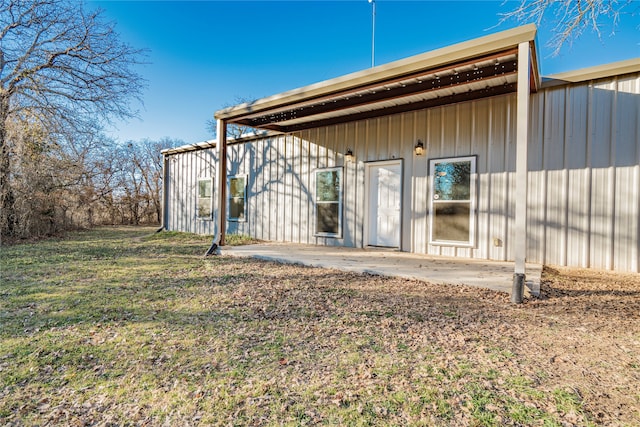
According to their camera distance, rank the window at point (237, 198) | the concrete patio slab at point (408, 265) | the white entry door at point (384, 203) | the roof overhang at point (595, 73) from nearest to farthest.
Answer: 1. the concrete patio slab at point (408, 265)
2. the roof overhang at point (595, 73)
3. the white entry door at point (384, 203)
4. the window at point (237, 198)

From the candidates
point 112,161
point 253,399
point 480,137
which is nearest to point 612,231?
point 480,137

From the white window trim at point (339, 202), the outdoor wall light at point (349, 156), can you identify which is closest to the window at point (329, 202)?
the white window trim at point (339, 202)

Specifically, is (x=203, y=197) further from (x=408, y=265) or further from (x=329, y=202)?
(x=408, y=265)

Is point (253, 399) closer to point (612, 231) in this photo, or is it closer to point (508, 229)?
point (508, 229)

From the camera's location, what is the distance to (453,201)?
575 cm

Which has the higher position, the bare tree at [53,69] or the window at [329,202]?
the bare tree at [53,69]

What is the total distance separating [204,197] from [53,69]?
15.9 feet

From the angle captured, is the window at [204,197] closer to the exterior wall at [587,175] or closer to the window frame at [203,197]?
the window frame at [203,197]

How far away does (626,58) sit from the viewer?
14.7 feet

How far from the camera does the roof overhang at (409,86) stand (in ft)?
12.2

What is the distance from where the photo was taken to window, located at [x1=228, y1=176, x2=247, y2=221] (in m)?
9.05

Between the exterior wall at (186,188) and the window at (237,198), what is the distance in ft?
2.44

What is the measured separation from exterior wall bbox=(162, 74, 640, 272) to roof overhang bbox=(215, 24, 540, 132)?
0.28 m


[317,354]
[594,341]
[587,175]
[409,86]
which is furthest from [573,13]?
[317,354]
